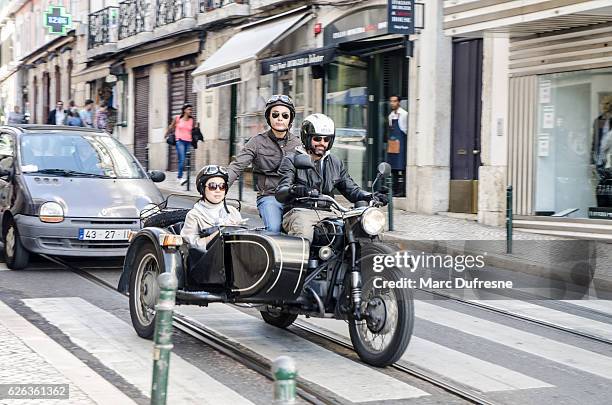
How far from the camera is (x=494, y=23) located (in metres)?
15.2

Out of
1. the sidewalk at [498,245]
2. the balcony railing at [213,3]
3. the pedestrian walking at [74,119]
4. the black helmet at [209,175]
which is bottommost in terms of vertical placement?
the sidewalk at [498,245]

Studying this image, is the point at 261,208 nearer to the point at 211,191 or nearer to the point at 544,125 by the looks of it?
the point at 211,191

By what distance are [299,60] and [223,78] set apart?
311 centimetres

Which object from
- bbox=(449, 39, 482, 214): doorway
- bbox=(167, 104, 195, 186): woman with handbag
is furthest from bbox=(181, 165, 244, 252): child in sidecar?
bbox=(167, 104, 195, 186): woman with handbag

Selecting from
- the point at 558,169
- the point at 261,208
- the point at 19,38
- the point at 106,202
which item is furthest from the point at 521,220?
the point at 19,38

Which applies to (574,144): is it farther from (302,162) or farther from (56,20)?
(56,20)

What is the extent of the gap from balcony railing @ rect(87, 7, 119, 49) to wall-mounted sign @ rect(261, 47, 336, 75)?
49.2ft

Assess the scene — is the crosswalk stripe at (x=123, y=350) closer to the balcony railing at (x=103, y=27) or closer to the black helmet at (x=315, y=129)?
the black helmet at (x=315, y=129)

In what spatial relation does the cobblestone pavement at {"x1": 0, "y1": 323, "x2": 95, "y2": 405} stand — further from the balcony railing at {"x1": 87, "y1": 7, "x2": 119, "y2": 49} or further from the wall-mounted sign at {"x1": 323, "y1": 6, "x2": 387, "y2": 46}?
the balcony railing at {"x1": 87, "y1": 7, "x2": 119, "y2": 49}

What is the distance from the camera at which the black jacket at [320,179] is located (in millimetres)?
6832

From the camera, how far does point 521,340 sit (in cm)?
753

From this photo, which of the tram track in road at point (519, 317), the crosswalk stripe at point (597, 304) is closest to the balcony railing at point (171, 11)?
the crosswalk stripe at point (597, 304)

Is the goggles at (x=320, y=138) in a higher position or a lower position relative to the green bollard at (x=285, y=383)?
higher

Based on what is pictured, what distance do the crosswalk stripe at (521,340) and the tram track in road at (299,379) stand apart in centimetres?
116
